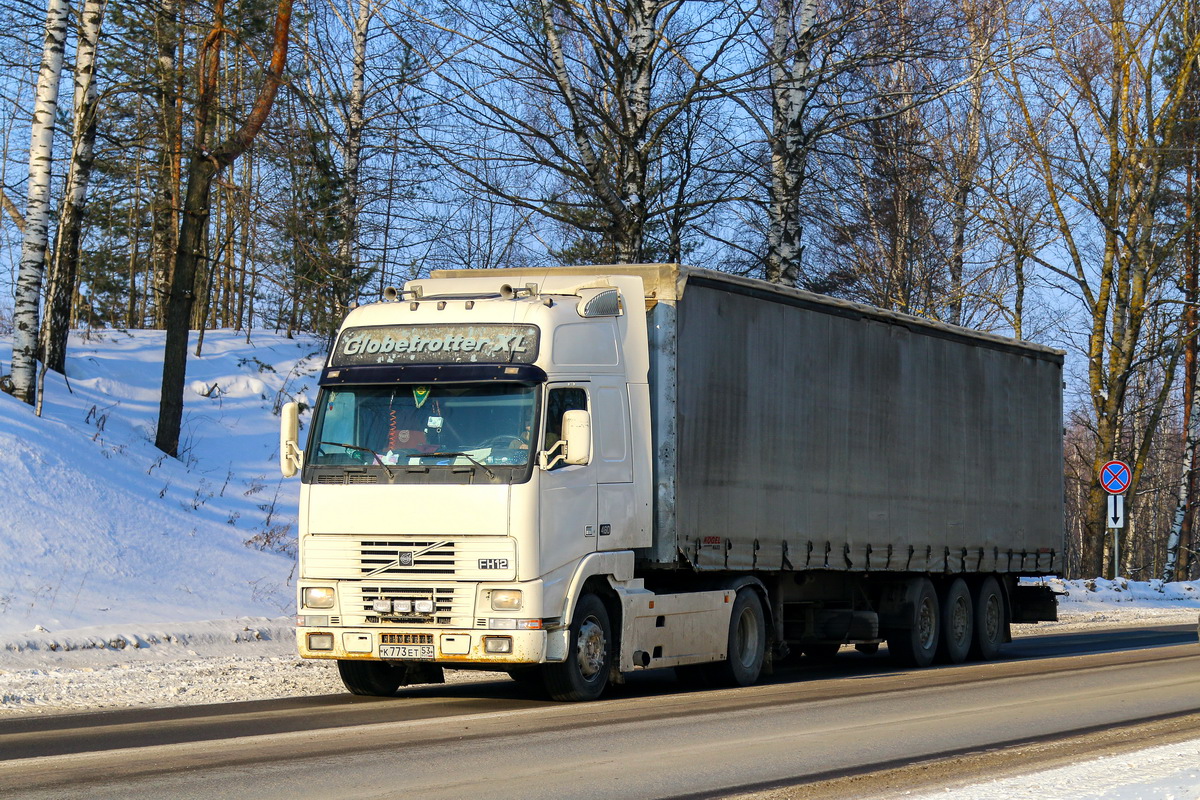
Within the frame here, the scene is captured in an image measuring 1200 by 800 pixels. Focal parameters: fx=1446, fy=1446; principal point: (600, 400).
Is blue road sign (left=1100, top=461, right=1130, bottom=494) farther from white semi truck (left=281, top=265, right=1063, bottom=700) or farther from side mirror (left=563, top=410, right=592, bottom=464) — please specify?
side mirror (left=563, top=410, right=592, bottom=464)

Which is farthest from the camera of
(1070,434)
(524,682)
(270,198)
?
(1070,434)

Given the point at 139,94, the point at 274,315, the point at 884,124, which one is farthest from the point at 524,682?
the point at 274,315

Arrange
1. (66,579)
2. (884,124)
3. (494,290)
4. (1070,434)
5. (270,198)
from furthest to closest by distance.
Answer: (1070,434) < (884,124) < (270,198) < (66,579) < (494,290)

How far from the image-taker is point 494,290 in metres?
13.1

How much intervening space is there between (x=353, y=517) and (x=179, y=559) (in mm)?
7296

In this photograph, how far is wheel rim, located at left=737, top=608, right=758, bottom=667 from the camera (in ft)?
47.4

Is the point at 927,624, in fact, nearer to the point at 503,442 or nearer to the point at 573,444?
the point at 573,444

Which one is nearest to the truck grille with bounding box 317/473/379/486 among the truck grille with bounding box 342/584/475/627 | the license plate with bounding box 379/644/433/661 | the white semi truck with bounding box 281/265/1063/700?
the white semi truck with bounding box 281/265/1063/700

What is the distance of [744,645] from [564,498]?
11.7ft

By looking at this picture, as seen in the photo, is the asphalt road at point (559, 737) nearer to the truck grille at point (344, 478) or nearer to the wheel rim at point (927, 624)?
the truck grille at point (344, 478)

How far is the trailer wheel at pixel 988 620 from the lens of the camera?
1886cm

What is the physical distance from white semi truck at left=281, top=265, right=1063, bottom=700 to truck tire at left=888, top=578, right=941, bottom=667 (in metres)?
0.07

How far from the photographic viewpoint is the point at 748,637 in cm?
1453

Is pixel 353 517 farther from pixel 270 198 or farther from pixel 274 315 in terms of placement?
pixel 274 315
